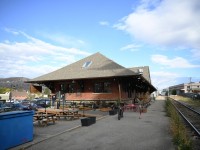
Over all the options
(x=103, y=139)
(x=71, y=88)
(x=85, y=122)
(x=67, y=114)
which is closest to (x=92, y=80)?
(x=71, y=88)

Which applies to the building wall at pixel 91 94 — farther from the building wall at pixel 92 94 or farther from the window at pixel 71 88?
the window at pixel 71 88

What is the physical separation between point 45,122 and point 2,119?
5417 mm

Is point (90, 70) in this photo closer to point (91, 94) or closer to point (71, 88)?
point (91, 94)

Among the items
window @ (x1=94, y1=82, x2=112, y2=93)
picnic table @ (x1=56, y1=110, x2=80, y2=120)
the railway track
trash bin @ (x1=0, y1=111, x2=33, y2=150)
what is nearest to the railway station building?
window @ (x1=94, y1=82, x2=112, y2=93)

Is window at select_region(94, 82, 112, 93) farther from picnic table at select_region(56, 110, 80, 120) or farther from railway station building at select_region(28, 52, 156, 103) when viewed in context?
picnic table at select_region(56, 110, 80, 120)

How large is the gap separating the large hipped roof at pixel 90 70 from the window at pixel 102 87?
1.38 m

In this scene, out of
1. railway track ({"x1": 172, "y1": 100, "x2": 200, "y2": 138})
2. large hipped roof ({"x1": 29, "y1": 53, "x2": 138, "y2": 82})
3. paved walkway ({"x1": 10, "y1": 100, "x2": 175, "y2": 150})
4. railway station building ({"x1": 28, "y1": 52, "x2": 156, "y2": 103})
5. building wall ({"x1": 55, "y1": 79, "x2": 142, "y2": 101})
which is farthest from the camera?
building wall ({"x1": 55, "y1": 79, "x2": 142, "y2": 101})

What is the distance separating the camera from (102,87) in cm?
2680

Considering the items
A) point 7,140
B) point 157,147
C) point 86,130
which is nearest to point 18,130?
point 7,140

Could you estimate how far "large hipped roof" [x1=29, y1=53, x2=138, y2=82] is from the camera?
998 inches

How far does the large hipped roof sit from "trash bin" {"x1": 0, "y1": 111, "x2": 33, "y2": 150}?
1502 centimetres

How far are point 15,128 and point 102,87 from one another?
60.9ft

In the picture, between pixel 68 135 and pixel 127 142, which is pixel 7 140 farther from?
pixel 127 142

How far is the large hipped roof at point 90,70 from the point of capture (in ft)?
83.2
